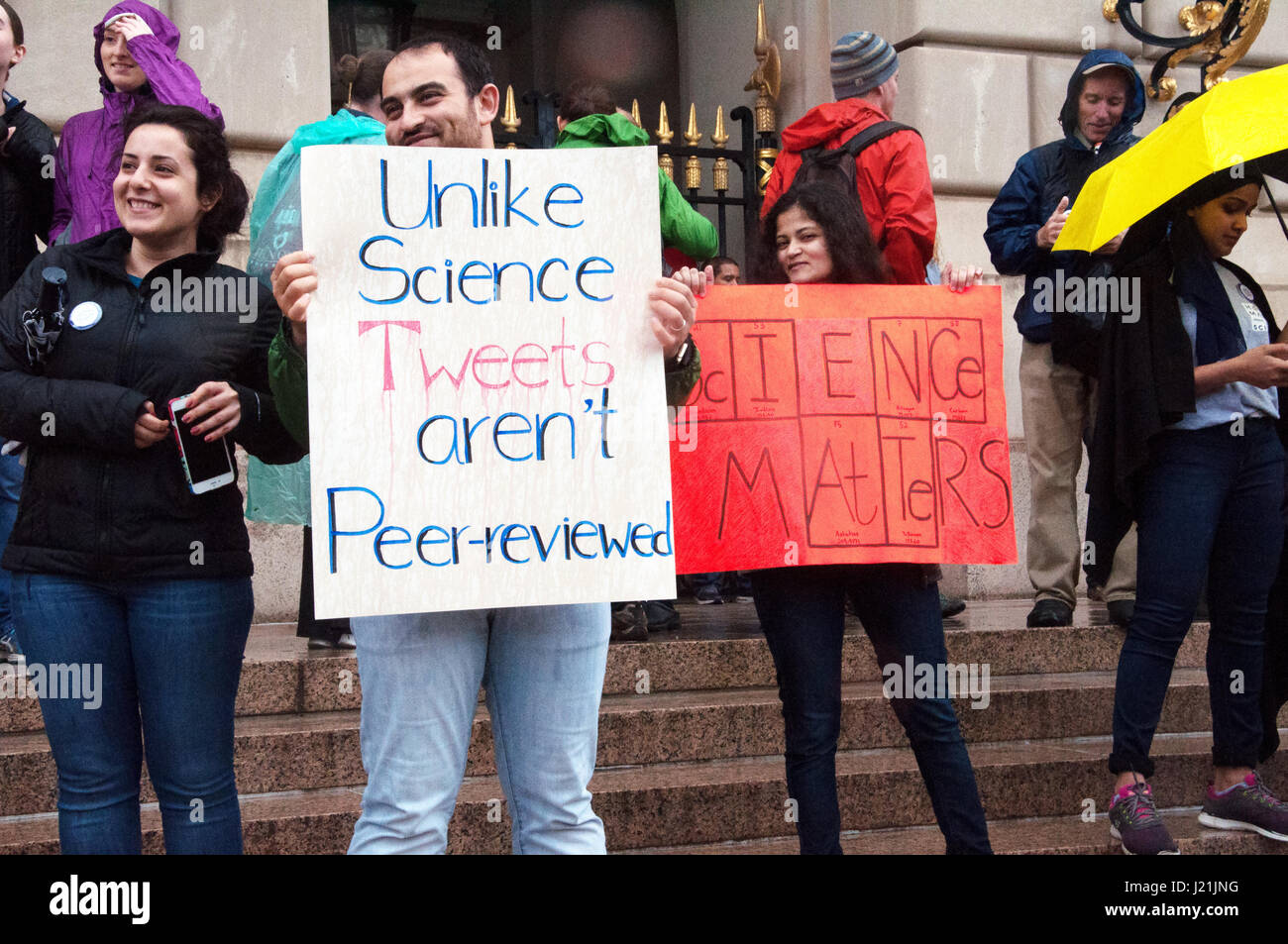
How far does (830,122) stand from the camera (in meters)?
4.39

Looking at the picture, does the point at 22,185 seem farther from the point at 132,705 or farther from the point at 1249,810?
the point at 1249,810

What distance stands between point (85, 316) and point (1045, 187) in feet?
12.6

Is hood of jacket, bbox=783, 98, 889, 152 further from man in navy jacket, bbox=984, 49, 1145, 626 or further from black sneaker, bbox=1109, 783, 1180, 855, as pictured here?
black sneaker, bbox=1109, 783, 1180, 855

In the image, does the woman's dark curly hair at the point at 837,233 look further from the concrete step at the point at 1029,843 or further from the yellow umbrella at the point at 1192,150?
the concrete step at the point at 1029,843

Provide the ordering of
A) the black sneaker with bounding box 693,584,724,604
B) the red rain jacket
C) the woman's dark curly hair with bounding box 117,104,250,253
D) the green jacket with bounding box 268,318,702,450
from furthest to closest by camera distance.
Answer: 1. the black sneaker with bounding box 693,584,724,604
2. the red rain jacket
3. the woman's dark curly hair with bounding box 117,104,250,253
4. the green jacket with bounding box 268,318,702,450

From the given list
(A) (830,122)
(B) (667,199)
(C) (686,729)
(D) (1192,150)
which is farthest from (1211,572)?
(B) (667,199)

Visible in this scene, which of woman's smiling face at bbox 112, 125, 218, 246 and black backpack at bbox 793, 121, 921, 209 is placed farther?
black backpack at bbox 793, 121, 921, 209

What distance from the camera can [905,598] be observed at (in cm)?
316

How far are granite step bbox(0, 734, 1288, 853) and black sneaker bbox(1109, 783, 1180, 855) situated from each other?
17cm

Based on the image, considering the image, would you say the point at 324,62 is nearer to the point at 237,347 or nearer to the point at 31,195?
the point at 31,195

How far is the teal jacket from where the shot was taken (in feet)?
12.2

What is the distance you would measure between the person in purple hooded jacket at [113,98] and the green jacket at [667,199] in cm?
118

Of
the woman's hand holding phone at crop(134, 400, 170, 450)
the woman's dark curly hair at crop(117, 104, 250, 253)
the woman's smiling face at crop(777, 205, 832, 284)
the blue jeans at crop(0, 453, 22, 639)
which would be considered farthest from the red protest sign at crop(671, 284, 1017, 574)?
the blue jeans at crop(0, 453, 22, 639)

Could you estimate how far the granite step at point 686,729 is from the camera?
382 centimetres
